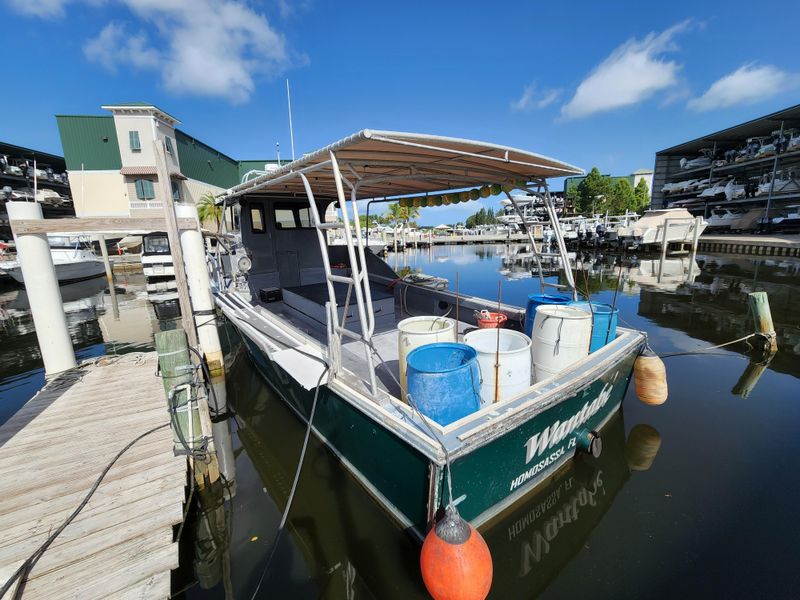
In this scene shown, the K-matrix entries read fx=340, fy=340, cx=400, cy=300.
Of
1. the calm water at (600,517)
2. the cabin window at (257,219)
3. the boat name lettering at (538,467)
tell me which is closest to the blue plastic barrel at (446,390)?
the boat name lettering at (538,467)

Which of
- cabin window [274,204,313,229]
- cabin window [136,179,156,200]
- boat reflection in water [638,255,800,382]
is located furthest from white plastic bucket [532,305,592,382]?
cabin window [136,179,156,200]

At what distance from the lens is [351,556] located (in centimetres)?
344

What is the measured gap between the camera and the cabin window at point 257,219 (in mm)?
8297

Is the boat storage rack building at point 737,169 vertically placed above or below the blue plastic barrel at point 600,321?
above

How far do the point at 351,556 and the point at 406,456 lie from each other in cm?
159

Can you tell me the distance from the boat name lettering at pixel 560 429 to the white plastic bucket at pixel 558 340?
529 millimetres

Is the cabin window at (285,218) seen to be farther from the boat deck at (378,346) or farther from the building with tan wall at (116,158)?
the building with tan wall at (116,158)

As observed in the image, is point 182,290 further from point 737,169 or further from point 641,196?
point 641,196

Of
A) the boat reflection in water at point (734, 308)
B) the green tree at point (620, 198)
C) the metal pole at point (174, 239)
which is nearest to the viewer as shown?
the metal pole at point (174, 239)

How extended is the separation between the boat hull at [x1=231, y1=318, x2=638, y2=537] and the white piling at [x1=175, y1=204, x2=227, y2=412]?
3.69 m

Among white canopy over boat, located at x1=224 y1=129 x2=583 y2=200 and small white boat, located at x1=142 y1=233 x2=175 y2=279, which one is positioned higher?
white canopy over boat, located at x1=224 y1=129 x2=583 y2=200

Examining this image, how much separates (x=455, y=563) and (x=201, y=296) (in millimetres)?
6252

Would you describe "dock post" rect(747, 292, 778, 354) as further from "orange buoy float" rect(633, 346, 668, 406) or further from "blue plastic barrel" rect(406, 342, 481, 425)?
"blue plastic barrel" rect(406, 342, 481, 425)

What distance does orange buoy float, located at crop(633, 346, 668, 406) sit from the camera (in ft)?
14.5
